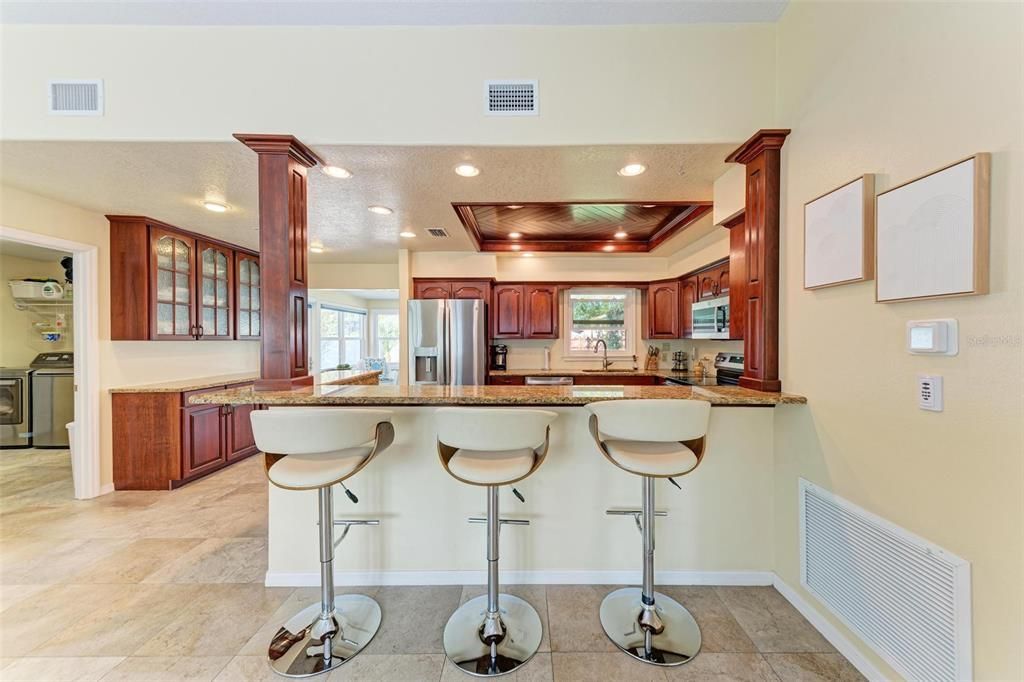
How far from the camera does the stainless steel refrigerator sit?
427 cm

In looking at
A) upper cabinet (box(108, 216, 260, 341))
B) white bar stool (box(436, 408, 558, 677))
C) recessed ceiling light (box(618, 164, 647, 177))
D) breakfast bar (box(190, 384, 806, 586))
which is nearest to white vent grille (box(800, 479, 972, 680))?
breakfast bar (box(190, 384, 806, 586))

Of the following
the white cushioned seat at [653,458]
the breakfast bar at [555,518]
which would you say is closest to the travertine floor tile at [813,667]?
the breakfast bar at [555,518]

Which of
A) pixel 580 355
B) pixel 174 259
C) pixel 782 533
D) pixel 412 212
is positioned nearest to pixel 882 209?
pixel 782 533

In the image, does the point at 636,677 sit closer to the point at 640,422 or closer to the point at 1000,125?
the point at 640,422

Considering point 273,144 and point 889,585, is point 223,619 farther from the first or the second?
point 889,585

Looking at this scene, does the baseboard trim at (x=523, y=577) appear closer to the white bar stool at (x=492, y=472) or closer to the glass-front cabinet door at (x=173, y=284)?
the white bar stool at (x=492, y=472)

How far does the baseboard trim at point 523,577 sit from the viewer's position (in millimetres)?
2012

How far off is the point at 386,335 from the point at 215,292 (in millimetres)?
4246

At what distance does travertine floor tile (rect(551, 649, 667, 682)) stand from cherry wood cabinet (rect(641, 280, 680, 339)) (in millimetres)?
3484

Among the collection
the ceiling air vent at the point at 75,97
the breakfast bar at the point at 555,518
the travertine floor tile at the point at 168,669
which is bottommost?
the travertine floor tile at the point at 168,669

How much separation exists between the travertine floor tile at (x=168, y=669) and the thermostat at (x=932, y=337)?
2.84 metres

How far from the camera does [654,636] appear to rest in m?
1.64

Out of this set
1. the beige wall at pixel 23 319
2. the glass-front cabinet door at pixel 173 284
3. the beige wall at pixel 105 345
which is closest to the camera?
the beige wall at pixel 105 345

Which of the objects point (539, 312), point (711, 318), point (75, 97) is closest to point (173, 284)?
point (75, 97)
